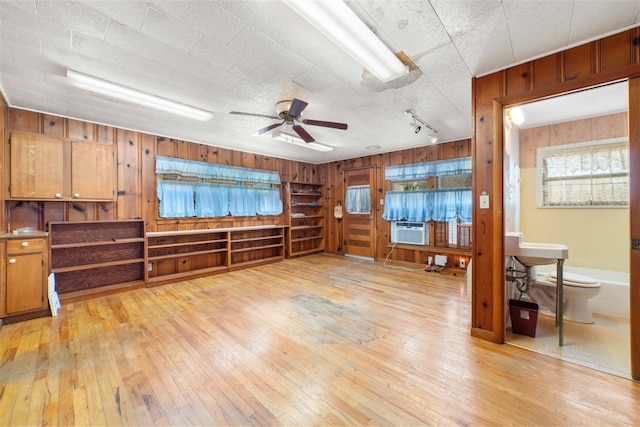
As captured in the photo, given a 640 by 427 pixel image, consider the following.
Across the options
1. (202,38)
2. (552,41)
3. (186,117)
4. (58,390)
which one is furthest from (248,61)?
(58,390)

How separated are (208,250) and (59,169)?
7.96ft

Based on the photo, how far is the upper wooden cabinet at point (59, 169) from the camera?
9.91 ft

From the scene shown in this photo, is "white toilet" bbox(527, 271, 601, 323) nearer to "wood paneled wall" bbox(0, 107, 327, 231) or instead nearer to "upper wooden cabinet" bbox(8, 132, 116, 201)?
"wood paneled wall" bbox(0, 107, 327, 231)

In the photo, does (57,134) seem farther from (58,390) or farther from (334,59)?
(334,59)

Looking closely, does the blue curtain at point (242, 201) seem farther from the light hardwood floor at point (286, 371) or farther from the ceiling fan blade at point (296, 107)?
the ceiling fan blade at point (296, 107)

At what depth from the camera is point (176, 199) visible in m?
4.48

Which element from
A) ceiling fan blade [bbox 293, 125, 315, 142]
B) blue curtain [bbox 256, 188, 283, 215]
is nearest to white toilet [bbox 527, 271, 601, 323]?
ceiling fan blade [bbox 293, 125, 315, 142]

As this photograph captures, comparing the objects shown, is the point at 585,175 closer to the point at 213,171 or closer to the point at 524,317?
the point at 524,317

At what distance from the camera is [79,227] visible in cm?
364

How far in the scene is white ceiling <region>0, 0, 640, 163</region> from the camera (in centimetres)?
162

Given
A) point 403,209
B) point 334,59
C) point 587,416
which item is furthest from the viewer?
point 403,209

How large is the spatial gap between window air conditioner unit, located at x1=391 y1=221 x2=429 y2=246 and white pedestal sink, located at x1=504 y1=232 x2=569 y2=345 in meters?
2.67

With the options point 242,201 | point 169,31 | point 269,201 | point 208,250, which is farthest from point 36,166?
point 269,201

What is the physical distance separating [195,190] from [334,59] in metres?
3.70
